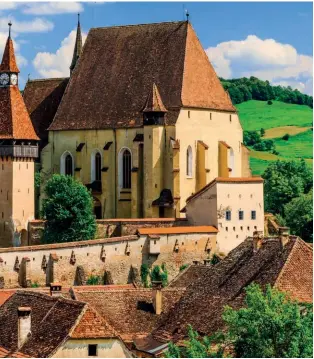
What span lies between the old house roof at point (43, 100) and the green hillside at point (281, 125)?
53035 millimetres

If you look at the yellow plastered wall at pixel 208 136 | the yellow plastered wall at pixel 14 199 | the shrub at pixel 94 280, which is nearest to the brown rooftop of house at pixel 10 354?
the shrub at pixel 94 280

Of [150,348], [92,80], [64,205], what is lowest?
[150,348]

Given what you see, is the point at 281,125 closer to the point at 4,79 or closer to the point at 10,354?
the point at 4,79

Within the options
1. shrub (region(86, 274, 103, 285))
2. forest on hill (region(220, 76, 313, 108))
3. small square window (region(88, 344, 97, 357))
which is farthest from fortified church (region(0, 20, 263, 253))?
forest on hill (region(220, 76, 313, 108))

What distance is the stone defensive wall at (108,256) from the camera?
83562 mm

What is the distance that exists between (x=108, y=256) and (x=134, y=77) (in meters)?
16.9

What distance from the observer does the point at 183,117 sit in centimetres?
9625

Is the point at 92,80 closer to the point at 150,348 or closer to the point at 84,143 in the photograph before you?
the point at 84,143

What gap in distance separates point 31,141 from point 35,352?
45557mm

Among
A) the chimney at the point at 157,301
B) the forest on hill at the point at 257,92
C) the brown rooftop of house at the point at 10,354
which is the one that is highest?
the forest on hill at the point at 257,92

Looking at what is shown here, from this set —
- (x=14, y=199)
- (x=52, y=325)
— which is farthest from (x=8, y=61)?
(x=52, y=325)

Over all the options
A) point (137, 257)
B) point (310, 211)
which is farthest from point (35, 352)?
point (310, 211)

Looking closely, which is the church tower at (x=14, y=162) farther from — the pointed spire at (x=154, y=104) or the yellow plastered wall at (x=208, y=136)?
the yellow plastered wall at (x=208, y=136)

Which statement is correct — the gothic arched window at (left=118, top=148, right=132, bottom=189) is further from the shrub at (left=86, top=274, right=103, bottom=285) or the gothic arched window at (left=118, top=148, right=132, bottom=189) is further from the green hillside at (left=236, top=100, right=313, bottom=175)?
the green hillside at (left=236, top=100, right=313, bottom=175)
